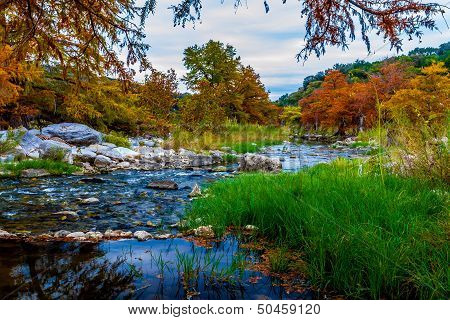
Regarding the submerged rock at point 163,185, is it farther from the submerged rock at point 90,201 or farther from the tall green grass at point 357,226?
the tall green grass at point 357,226

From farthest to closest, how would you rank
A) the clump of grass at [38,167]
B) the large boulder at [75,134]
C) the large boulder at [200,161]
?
the large boulder at [75,134]
the large boulder at [200,161]
the clump of grass at [38,167]

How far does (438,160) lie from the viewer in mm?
4383

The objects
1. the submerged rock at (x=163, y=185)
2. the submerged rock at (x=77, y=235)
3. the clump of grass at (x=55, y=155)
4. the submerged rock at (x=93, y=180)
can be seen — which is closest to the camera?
the submerged rock at (x=77, y=235)

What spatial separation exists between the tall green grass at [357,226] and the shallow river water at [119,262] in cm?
33

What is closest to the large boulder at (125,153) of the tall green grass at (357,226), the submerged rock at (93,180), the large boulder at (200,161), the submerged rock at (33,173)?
the large boulder at (200,161)

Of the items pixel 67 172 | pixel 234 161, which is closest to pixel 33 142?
pixel 67 172

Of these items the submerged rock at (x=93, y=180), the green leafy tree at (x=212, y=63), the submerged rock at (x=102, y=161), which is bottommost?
the submerged rock at (x=93, y=180)

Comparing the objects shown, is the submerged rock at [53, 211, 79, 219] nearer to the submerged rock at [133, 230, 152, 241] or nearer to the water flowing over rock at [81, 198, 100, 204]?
the water flowing over rock at [81, 198, 100, 204]

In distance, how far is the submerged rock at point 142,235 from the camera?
12.6 ft

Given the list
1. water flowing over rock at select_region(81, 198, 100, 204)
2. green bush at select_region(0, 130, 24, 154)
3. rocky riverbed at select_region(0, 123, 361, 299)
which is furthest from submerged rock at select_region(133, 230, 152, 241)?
green bush at select_region(0, 130, 24, 154)

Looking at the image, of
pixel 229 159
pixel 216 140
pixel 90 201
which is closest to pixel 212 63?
pixel 216 140

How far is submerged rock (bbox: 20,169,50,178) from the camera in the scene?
8.28 meters
